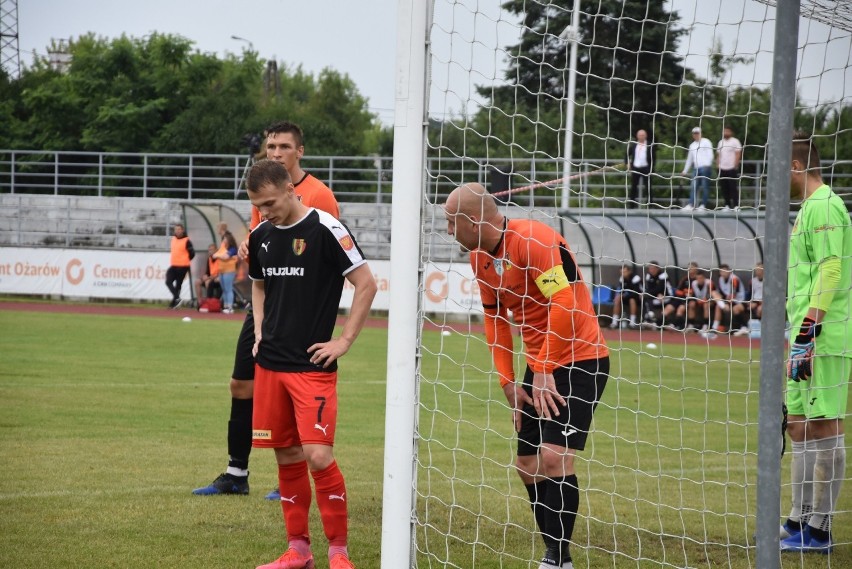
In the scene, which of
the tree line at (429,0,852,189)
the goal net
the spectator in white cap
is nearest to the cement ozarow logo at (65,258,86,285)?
the spectator in white cap

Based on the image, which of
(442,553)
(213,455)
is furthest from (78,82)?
(442,553)

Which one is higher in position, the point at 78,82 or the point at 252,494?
the point at 78,82

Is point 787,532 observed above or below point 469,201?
below

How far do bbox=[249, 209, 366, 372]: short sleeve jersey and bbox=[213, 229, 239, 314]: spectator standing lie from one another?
19948mm

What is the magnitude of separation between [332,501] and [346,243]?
Answer: 1318 mm

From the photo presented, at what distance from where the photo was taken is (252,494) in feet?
22.6

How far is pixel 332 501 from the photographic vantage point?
201 inches

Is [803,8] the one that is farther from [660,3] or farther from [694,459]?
[694,459]

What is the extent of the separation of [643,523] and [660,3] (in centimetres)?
324

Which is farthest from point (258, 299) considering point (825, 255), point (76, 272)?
point (76, 272)

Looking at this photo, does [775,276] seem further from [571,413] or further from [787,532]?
Result: [787,532]

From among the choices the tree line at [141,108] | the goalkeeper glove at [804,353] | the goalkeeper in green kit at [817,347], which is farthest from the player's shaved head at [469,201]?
the tree line at [141,108]

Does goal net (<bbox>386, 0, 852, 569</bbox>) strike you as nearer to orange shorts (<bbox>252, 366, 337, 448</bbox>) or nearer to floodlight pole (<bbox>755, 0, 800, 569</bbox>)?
floodlight pole (<bbox>755, 0, 800, 569</bbox>)

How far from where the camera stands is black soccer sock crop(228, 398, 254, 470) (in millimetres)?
6781
